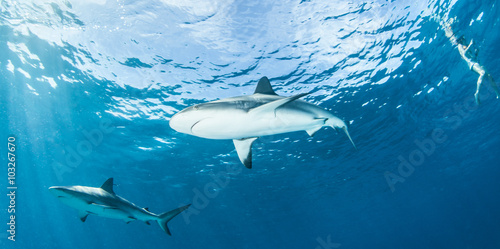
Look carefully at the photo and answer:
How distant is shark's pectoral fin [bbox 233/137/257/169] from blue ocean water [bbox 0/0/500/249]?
18.9 ft

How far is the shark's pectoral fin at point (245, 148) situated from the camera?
13.3ft

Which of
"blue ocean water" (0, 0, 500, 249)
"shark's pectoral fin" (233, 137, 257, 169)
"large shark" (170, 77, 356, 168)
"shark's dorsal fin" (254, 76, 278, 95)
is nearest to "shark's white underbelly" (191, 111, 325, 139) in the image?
"large shark" (170, 77, 356, 168)

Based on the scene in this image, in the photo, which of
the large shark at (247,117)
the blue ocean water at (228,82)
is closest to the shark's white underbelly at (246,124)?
the large shark at (247,117)

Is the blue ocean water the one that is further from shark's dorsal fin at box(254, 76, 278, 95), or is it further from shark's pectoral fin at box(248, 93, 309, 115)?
shark's pectoral fin at box(248, 93, 309, 115)

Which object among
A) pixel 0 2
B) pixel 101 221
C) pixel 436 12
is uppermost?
pixel 101 221

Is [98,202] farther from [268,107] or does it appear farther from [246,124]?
[268,107]

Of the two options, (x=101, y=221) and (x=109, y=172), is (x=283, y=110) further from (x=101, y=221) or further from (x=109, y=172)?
(x=101, y=221)

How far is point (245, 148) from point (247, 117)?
1.23m

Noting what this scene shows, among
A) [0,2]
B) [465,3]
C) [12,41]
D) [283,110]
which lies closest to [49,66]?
[12,41]

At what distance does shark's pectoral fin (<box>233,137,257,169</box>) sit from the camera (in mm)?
4051

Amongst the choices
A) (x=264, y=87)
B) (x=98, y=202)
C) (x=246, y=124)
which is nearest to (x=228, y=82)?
(x=98, y=202)

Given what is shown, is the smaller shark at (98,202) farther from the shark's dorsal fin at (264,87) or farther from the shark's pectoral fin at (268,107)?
the shark's pectoral fin at (268,107)

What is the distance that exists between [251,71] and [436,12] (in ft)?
24.7

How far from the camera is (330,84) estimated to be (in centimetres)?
1234
